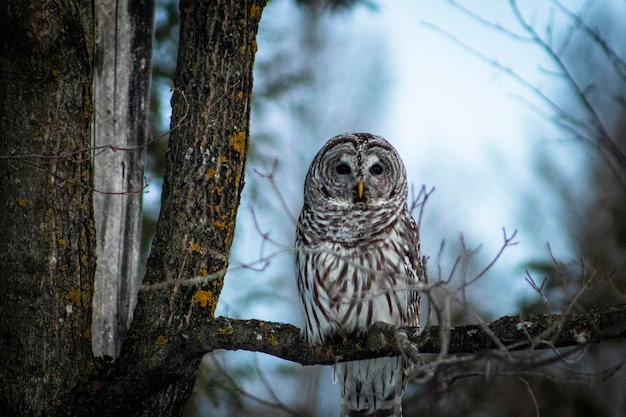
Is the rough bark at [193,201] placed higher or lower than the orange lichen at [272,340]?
higher

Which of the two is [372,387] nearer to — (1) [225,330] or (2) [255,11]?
(1) [225,330]

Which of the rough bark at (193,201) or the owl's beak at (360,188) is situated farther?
the owl's beak at (360,188)

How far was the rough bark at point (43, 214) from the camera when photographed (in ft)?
13.4

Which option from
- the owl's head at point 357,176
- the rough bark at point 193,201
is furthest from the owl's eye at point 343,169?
the rough bark at point 193,201

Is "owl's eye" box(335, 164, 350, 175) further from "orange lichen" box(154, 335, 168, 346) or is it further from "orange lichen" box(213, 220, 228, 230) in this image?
"orange lichen" box(154, 335, 168, 346)

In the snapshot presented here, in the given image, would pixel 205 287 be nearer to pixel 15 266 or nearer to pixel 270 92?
pixel 15 266

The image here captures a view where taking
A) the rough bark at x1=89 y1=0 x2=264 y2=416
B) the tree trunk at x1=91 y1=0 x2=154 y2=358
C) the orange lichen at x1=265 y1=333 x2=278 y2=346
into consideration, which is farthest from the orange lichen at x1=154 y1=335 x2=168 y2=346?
the orange lichen at x1=265 y1=333 x2=278 y2=346

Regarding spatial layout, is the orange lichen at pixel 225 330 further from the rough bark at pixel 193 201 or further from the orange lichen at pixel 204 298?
the orange lichen at pixel 204 298

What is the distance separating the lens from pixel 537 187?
37.8ft

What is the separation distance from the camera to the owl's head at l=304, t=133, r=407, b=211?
16.9 ft

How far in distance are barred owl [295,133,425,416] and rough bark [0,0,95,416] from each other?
1176mm

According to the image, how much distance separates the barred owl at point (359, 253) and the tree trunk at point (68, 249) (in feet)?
2.07

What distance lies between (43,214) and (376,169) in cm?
206

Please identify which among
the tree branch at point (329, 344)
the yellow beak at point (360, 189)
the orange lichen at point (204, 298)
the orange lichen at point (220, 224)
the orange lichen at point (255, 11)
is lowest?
the tree branch at point (329, 344)
